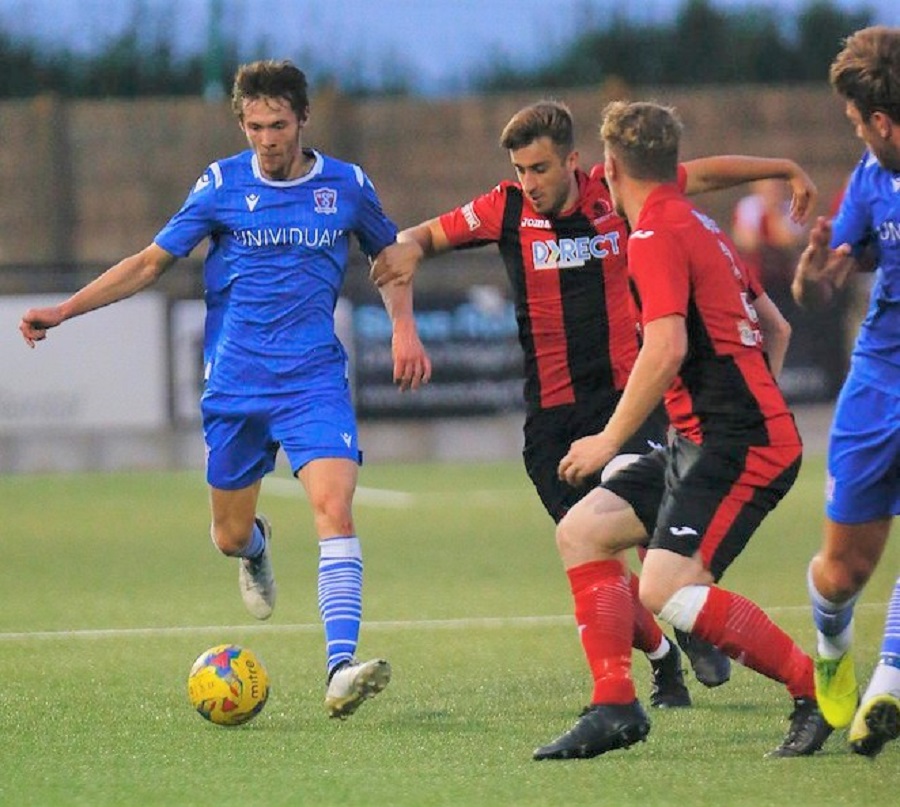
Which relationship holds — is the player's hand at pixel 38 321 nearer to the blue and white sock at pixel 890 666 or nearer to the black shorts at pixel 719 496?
the black shorts at pixel 719 496

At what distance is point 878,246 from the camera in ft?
Result: 19.6

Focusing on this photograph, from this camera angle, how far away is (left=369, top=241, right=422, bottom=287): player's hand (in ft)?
23.4

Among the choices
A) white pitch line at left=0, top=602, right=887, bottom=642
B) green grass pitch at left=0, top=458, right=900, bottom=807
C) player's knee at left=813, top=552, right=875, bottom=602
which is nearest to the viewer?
green grass pitch at left=0, top=458, right=900, bottom=807

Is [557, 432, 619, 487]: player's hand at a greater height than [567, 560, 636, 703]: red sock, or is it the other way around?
[557, 432, 619, 487]: player's hand

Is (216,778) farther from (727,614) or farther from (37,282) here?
(37,282)

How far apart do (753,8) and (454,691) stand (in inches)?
807

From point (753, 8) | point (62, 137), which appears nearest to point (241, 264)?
point (62, 137)

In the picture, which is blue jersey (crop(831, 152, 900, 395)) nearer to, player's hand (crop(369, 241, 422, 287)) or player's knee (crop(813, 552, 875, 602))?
player's knee (crop(813, 552, 875, 602))

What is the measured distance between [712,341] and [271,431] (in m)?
2.05

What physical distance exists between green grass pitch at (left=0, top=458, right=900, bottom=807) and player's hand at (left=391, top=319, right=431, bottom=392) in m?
1.05

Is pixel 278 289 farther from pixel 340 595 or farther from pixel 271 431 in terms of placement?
pixel 340 595

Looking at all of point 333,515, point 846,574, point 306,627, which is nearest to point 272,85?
point 333,515

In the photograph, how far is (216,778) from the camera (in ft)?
18.5

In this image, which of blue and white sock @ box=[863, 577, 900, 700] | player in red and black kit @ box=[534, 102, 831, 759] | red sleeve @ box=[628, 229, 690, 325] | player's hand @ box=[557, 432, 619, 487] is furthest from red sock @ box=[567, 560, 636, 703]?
red sleeve @ box=[628, 229, 690, 325]
